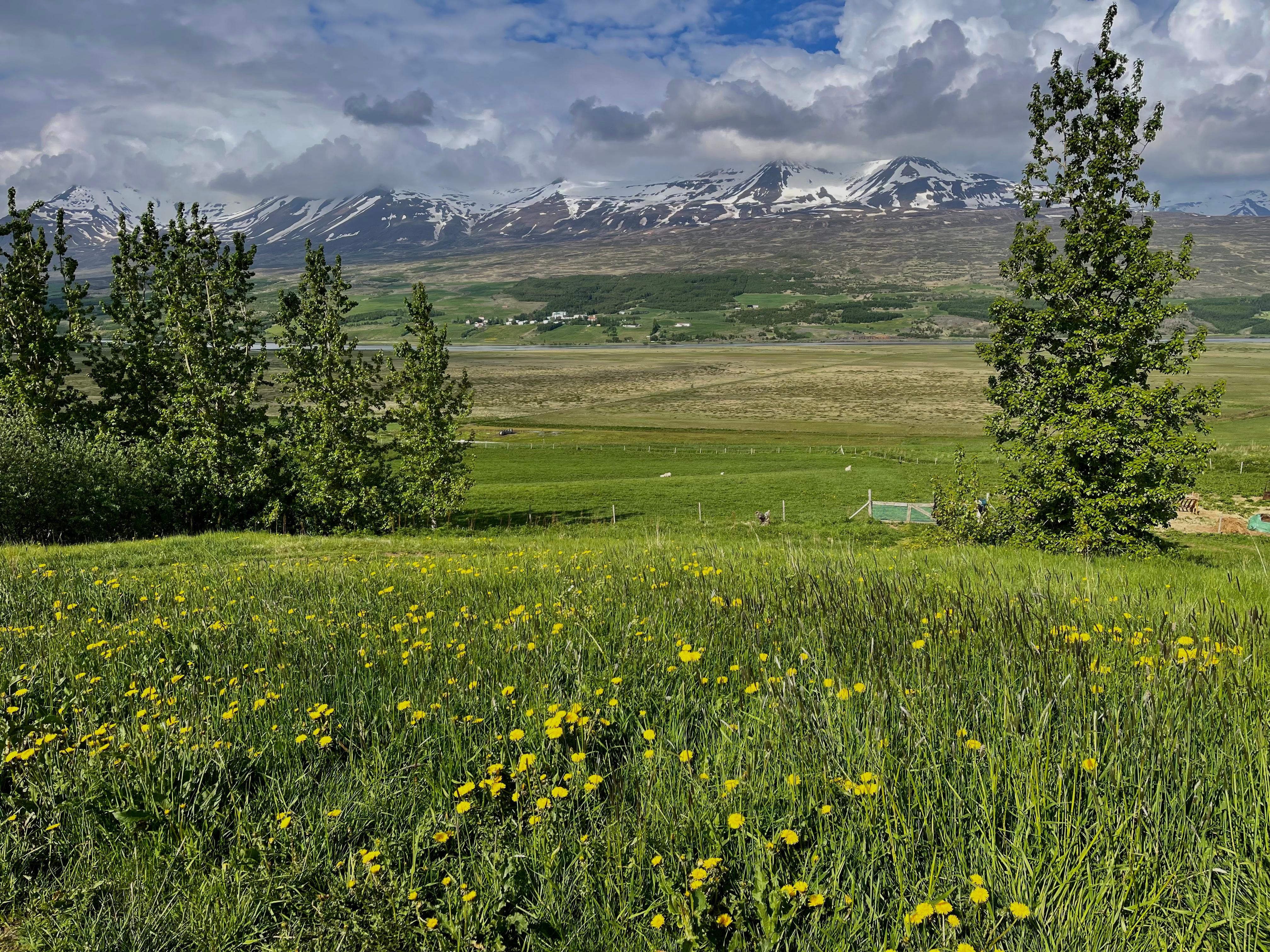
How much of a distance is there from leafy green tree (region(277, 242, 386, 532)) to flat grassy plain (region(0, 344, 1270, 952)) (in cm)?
2581

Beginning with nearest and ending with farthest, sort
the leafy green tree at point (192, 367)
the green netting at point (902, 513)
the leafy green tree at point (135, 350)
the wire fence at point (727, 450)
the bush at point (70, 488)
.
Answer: the bush at point (70, 488) → the leafy green tree at point (192, 367) → the leafy green tree at point (135, 350) → the green netting at point (902, 513) → the wire fence at point (727, 450)

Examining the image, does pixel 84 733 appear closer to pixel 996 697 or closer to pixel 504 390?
pixel 996 697

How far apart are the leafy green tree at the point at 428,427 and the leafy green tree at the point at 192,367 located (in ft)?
21.0

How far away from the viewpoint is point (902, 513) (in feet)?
149

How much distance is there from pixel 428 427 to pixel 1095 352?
28576mm

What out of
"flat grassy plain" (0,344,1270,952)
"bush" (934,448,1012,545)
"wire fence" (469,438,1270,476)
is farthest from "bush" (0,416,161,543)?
"wire fence" (469,438,1270,476)

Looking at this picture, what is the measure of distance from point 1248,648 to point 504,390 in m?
177

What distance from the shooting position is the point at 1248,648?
4.99 m

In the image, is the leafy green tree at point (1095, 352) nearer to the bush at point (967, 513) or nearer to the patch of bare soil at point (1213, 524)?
the bush at point (967, 513)

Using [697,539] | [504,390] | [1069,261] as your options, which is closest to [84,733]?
[697,539]

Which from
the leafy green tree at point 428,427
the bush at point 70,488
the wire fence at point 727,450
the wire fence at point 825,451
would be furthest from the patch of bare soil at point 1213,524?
the bush at point 70,488

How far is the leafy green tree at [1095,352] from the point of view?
752 inches

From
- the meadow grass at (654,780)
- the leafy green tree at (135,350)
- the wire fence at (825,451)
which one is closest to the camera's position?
the meadow grass at (654,780)

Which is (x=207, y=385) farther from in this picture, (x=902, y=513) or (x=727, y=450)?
(x=727, y=450)
